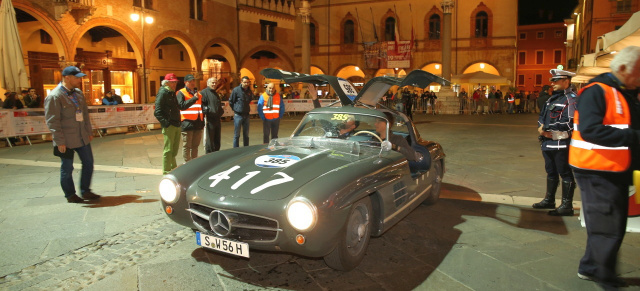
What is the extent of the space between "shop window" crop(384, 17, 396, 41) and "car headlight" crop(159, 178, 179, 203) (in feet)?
114

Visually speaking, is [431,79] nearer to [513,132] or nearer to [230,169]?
[230,169]

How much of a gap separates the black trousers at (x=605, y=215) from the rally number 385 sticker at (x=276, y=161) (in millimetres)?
2255

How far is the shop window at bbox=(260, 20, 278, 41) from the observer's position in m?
29.5

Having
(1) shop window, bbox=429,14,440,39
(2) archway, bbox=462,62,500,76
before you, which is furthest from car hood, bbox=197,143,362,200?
(2) archway, bbox=462,62,500,76

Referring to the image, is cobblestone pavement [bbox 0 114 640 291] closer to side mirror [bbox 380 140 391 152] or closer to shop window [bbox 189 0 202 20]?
side mirror [bbox 380 140 391 152]

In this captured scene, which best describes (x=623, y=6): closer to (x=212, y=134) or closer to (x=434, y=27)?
(x=434, y=27)

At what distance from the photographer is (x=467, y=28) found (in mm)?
34562

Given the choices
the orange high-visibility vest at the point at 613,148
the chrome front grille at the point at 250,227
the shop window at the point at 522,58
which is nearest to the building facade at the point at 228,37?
the chrome front grille at the point at 250,227

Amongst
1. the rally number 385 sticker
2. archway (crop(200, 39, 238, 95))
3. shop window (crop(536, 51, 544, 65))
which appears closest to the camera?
the rally number 385 sticker

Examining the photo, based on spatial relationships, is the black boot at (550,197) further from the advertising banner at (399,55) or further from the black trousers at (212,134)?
the advertising banner at (399,55)

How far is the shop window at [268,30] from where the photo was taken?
29.5 metres

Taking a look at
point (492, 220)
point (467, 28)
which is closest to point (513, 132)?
point (492, 220)

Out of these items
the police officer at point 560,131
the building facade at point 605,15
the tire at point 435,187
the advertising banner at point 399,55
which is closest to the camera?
the police officer at point 560,131

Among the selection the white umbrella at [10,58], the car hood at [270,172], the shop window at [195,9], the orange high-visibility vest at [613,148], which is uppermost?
the shop window at [195,9]
